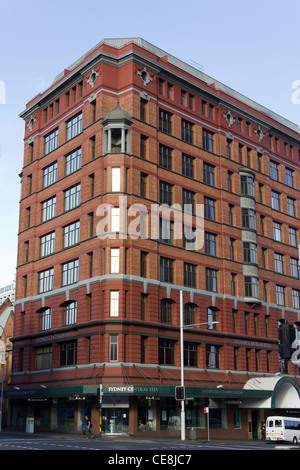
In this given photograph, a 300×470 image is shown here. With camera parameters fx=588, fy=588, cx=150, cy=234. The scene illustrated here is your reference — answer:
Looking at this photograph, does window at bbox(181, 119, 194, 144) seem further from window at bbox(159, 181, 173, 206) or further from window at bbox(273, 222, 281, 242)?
window at bbox(273, 222, 281, 242)

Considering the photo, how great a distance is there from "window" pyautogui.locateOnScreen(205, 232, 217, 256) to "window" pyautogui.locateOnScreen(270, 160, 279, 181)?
15.4 metres

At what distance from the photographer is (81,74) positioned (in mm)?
61000

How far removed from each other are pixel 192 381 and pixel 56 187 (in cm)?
2487

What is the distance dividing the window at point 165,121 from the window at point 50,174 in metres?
13.1

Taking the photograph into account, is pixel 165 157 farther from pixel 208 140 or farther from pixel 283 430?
pixel 283 430

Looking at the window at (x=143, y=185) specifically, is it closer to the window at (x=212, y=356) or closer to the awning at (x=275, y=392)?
the window at (x=212, y=356)

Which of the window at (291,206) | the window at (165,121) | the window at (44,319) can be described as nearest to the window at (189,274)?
the window at (165,121)

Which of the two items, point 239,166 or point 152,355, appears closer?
point 152,355

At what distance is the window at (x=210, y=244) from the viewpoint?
62.0m

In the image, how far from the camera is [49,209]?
6475 centimetres

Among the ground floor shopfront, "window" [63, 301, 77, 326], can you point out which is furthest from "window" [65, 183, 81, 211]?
the ground floor shopfront

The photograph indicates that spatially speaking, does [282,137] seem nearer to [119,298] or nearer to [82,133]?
[82,133]

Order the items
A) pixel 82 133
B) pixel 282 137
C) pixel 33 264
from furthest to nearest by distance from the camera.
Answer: pixel 282 137, pixel 33 264, pixel 82 133

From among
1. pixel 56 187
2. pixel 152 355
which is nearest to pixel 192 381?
pixel 152 355
